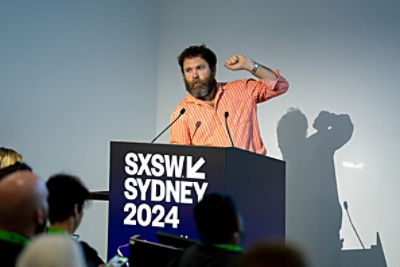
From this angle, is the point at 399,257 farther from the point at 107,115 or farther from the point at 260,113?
the point at 107,115

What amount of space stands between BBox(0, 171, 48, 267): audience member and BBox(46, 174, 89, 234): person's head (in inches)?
13.6

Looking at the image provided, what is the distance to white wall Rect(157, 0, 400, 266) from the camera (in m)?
5.41

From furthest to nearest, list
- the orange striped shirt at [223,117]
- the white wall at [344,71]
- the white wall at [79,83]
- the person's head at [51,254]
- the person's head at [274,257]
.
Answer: the white wall at [344,71] → the white wall at [79,83] → the orange striped shirt at [223,117] → the person's head at [51,254] → the person's head at [274,257]

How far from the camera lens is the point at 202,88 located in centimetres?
445

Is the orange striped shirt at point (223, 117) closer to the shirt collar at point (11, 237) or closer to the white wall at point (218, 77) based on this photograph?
the white wall at point (218, 77)

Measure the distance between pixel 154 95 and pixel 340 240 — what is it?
2.36m

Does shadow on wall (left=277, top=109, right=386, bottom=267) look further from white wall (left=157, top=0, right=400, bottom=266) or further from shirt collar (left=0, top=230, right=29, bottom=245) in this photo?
shirt collar (left=0, top=230, right=29, bottom=245)

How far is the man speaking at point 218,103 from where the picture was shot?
4.39m

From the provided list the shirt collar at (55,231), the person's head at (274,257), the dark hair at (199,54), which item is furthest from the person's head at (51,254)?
the dark hair at (199,54)

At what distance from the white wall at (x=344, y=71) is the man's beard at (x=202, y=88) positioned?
1.56m

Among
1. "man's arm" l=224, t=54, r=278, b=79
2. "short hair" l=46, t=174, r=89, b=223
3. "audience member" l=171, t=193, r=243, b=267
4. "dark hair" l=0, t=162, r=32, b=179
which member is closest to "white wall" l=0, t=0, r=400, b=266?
"man's arm" l=224, t=54, r=278, b=79

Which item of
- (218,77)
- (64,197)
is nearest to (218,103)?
(218,77)

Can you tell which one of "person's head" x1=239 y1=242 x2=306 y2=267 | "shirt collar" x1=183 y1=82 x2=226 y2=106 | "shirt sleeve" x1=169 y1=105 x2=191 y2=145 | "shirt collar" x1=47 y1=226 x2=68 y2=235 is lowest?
"shirt collar" x1=47 y1=226 x2=68 y2=235

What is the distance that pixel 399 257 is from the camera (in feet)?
17.4
